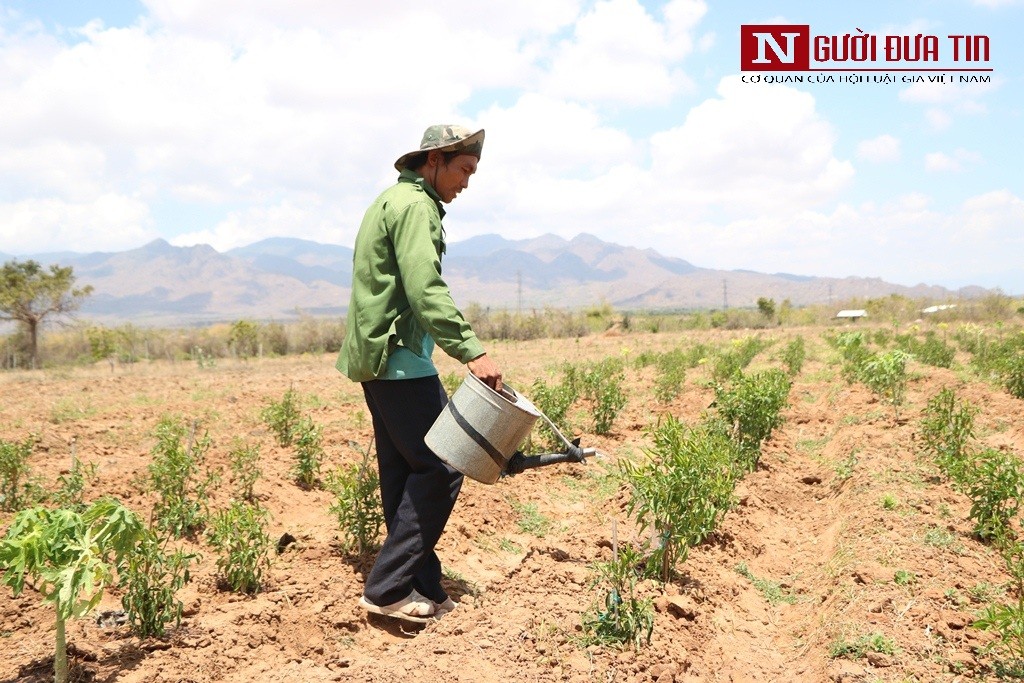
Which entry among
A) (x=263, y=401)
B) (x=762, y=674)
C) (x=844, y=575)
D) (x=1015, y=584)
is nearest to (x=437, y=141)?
(x=762, y=674)

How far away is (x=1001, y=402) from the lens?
797 centimetres

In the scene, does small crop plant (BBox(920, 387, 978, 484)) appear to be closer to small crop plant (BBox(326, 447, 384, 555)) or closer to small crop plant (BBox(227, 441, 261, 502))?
small crop plant (BBox(326, 447, 384, 555))

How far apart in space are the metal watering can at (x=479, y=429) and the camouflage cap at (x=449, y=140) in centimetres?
→ 99

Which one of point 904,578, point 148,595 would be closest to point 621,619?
point 904,578

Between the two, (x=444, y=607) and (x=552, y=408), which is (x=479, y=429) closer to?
(x=444, y=607)

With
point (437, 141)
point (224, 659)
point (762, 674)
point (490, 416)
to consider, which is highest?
point (437, 141)

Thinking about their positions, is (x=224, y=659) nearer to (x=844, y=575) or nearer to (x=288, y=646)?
(x=288, y=646)

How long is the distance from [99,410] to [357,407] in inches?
136

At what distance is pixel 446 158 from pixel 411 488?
1426 millimetres

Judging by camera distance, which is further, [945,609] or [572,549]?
[572,549]

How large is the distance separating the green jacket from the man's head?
5 centimetres

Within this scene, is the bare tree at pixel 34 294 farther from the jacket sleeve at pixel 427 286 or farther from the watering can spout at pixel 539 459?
the watering can spout at pixel 539 459

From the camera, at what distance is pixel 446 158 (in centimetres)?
321

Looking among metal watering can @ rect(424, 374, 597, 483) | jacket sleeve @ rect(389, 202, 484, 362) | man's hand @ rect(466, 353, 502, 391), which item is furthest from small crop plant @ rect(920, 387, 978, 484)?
jacket sleeve @ rect(389, 202, 484, 362)
